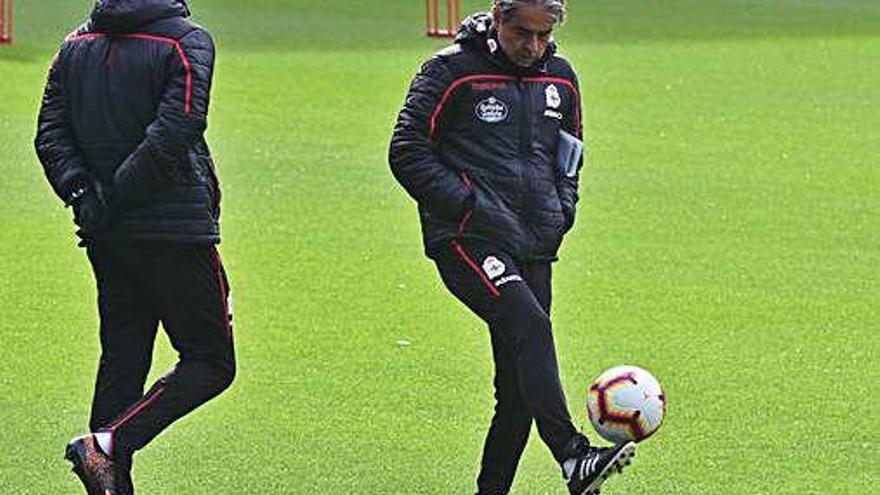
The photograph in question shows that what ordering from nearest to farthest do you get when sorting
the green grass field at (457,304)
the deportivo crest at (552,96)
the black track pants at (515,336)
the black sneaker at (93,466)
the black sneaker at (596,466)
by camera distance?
the black sneaker at (596,466) → the black sneaker at (93,466) → the black track pants at (515,336) → the deportivo crest at (552,96) → the green grass field at (457,304)

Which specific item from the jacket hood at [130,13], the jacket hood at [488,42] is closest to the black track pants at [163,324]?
the jacket hood at [130,13]

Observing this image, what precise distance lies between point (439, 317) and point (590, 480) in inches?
186

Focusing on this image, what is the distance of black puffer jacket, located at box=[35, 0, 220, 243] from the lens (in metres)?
7.96

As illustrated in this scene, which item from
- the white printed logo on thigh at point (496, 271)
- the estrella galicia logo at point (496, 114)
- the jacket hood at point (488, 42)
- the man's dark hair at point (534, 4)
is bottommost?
the white printed logo on thigh at point (496, 271)

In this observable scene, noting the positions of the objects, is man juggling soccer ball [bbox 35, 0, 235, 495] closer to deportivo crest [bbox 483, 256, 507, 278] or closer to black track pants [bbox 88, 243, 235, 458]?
black track pants [bbox 88, 243, 235, 458]

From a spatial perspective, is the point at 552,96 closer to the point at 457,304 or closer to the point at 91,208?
the point at 91,208

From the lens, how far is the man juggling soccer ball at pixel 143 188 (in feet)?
26.2

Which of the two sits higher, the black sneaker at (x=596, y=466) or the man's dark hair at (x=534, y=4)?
the man's dark hair at (x=534, y=4)

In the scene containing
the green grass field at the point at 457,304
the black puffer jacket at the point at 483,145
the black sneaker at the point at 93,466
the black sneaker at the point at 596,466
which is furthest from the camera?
the green grass field at the point at 457,304

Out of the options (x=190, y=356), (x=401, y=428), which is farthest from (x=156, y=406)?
(x=401, y=428)

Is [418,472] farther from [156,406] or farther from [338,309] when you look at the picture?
[338,309]

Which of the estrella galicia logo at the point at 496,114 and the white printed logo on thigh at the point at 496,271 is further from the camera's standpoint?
the estrella galicia logo at the point at 496,114

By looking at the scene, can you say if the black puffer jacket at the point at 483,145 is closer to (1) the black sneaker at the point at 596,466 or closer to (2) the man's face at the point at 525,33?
(2) the man's face at the point at 525,33

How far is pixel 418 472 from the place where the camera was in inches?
372
